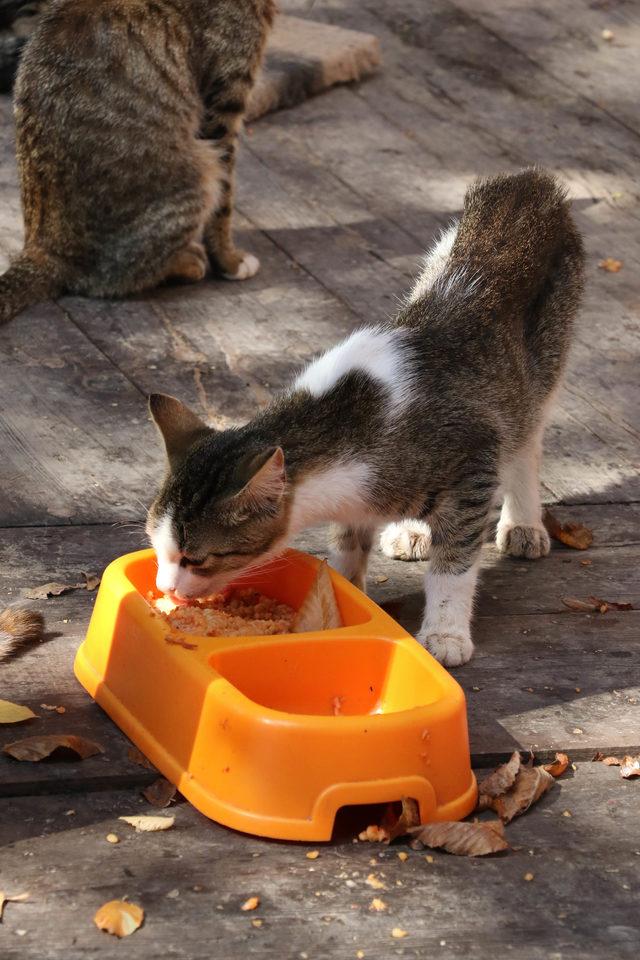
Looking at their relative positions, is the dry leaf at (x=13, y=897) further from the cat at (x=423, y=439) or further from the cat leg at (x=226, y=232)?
the cat leg at (x=226, y=232)

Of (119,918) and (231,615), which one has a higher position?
(119,918)

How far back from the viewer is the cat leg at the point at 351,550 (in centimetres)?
367

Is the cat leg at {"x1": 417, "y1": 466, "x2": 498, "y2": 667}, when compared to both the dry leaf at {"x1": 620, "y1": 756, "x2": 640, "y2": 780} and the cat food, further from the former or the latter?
the dry leaf at {"x1": 620, "y1": 756, "x2": 640, "y2": 780}

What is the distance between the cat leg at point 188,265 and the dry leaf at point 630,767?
303 cm

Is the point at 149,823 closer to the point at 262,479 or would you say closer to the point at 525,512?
the point at 262,479

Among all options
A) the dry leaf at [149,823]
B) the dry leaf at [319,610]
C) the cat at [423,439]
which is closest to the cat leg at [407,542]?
the cat at [423,439]

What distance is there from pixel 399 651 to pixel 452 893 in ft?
1.98

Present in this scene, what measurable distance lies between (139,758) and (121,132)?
9.95 feet

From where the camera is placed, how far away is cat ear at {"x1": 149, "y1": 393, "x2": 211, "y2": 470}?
3.33m

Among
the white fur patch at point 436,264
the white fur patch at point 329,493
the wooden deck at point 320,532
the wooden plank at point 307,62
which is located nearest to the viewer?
the wooden deck at point 320,532

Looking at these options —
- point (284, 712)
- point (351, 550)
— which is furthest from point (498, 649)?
point (284, 712)

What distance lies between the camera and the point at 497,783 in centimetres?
295

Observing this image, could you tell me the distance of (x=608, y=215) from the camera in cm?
625

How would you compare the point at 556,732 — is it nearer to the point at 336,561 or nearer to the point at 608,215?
the point at 336,561
